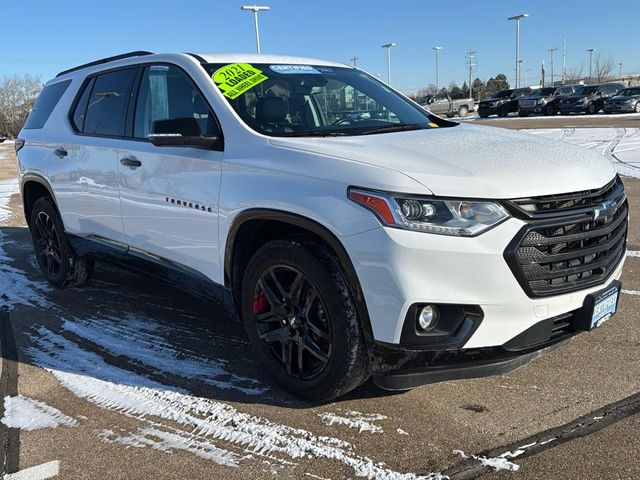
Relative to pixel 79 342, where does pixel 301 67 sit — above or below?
above

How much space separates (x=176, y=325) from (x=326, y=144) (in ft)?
6.97

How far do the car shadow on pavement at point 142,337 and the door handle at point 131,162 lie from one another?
86cm

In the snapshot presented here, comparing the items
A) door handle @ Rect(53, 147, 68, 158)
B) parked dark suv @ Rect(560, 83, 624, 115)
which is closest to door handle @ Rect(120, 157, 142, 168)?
door handle @ Rect(53, 147, 68, 158)

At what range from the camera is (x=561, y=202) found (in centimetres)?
271

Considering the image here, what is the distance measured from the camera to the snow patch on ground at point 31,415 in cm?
317

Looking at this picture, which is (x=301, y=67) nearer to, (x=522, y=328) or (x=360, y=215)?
(x=360, y=215)

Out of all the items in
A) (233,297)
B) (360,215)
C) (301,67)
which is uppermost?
(301,67)

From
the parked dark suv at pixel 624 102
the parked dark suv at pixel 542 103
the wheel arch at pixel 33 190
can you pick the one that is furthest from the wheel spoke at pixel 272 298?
the parked dark suv at pixel 542 103

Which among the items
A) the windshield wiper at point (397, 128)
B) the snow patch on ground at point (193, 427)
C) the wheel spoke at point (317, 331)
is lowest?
the snow patch on ground at point (193, 427)

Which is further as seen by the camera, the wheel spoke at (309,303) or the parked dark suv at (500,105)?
the parked dark suv at (500,105)

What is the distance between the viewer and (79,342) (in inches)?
167

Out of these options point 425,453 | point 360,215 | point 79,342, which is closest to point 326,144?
point 360,215

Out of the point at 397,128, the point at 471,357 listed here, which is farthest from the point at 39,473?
the point at 397,128

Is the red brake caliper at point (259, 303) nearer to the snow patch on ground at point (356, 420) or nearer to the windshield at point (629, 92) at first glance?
the snow patch on ground at point (356, 420)
